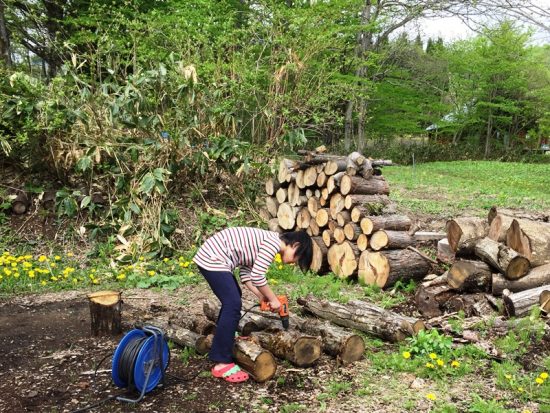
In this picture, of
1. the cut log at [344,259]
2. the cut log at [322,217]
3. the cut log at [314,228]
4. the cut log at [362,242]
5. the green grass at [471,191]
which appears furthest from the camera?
the green grass at [471,191]

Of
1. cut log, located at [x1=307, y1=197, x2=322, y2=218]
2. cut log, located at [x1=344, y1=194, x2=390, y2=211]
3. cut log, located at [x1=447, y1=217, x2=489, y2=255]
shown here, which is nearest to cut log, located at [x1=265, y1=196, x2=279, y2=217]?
cut log, located at [x1=307, y1=197, x2=322, y2=218]

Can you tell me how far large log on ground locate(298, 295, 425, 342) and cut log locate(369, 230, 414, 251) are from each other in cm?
126

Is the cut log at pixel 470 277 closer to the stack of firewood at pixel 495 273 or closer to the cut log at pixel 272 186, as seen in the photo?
the stack of firewood at pixel 495 273

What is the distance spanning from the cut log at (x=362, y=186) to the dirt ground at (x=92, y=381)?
2719 millimetres

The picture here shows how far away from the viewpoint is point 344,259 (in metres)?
5.95

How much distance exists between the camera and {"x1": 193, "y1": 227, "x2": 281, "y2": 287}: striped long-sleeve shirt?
11.2ft

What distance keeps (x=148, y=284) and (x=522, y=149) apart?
93.9ft

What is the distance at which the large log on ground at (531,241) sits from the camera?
462cm

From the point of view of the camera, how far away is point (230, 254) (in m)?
3.49

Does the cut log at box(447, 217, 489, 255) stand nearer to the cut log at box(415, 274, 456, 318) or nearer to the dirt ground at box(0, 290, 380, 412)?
the cut log at box(415, 274, 456, 318)

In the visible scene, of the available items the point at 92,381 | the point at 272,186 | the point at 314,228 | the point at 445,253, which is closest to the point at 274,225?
the point at 272,186

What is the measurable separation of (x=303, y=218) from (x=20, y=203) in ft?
14.7

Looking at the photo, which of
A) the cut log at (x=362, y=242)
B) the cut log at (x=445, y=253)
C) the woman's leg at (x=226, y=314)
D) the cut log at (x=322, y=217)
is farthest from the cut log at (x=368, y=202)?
the woman's leg at (x=226, y=314)

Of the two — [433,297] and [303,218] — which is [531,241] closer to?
[433,297]
